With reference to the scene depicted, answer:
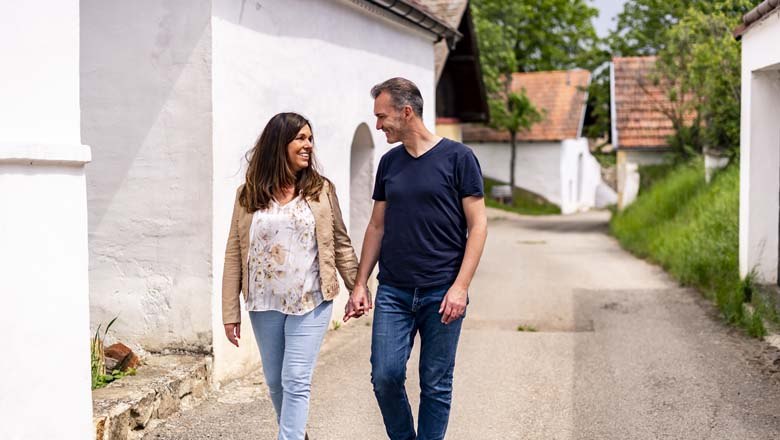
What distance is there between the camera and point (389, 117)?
4.43 meters

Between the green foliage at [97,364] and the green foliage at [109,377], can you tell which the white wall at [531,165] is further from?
the green foliage at [97,364]

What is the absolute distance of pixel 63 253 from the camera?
4.43 metres

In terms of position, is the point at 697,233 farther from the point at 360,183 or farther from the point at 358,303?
the point at 358,303

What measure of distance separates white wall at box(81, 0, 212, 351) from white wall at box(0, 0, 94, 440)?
2229 mm

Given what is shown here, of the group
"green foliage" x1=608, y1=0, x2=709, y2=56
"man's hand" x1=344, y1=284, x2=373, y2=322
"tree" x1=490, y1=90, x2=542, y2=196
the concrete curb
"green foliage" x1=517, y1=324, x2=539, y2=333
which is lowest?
"green foliage" x1=517, y1=324, x2=539, y2=333

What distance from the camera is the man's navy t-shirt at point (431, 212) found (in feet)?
14.4

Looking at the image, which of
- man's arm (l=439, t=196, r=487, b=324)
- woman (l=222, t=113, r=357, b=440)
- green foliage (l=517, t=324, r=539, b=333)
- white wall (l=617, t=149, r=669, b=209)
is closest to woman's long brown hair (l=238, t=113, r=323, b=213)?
woman (l=222, t=113, r=357, b=440)

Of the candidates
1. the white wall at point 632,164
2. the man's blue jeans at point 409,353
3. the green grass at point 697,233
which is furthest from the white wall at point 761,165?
the white wall at point 632,164

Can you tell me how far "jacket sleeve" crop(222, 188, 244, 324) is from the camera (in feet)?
15.2

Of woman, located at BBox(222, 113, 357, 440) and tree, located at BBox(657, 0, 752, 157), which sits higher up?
tree, located at BBox(657, 0, 752, 157)

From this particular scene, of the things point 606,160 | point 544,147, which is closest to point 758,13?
point 544,147

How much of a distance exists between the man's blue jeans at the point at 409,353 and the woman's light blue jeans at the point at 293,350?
282mm

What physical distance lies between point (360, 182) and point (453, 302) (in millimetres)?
6759

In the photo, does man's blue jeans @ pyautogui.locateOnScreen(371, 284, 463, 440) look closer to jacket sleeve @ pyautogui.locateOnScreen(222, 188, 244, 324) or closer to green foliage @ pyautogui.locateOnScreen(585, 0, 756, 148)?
jacket sleeve @ pyautogui.locateOnScreen(222, 188, 244, 324)
